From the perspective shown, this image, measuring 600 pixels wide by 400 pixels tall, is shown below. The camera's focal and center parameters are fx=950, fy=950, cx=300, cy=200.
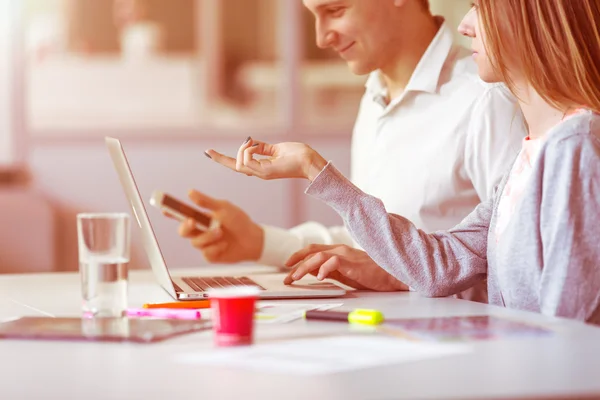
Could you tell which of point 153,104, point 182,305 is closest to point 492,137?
point 182,305

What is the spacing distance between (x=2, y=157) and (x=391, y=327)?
3431 millimetres

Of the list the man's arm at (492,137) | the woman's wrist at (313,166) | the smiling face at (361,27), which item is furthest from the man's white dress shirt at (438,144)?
the woman's wrist at (313,166)

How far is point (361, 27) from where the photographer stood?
7.02 ft

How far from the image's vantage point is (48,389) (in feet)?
2.66

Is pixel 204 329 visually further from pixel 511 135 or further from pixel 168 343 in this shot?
pixel 511 135

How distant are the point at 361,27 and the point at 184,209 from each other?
0.76m

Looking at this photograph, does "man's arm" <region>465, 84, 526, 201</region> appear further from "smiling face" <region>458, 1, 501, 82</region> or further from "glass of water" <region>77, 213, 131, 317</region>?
"glass of water" <region>77, 213, 131, 317</region>

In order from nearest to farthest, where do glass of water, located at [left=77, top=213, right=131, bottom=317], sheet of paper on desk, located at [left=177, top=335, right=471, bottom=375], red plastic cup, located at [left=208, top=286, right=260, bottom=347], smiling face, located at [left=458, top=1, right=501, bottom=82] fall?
sheet of paper on desk, located at [left=177, top=335, right=471, bottom=375] < red plastic cup, located at [left=208, top=286, right=260, bottom=347] < glass of water, located at [left=77, top=213, right=131, bottom=317] < smiling face, located at [left=458, top=1, right=501, bottom=82]

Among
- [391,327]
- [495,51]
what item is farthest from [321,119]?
[391,327]

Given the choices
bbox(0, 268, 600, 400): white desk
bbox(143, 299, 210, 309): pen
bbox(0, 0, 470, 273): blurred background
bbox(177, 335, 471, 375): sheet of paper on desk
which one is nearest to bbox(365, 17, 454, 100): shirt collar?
bbox(143, 299, 210, 309): pen

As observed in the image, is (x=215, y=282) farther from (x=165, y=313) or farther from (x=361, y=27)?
(x=361, y=27)

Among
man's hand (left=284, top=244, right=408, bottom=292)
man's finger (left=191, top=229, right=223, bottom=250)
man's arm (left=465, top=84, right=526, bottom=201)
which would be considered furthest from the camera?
man's finger (left=191, top=229, right=223, bottom=250)

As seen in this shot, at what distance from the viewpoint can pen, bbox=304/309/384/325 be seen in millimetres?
1155

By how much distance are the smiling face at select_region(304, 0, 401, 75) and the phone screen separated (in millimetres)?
616
